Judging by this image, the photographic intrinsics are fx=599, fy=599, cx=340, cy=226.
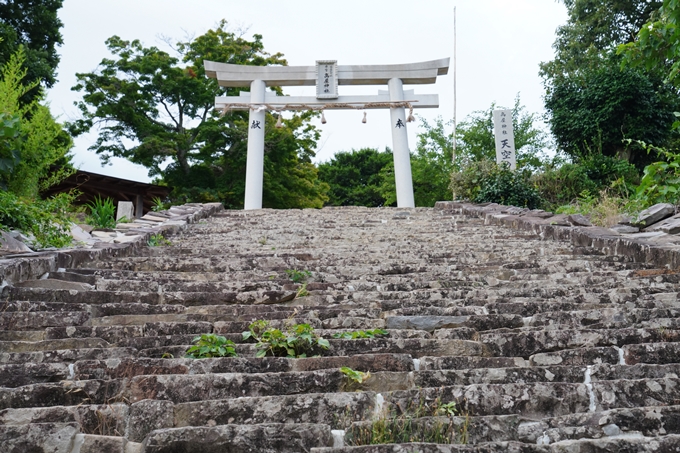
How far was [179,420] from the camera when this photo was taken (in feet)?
8.42

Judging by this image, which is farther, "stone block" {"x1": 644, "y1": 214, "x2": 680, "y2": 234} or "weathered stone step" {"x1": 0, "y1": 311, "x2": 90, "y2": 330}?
"stone block" {"x1": 644, "y1": 214, "x2": 680, "y2": 234}

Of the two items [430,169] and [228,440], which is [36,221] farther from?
[430,169]

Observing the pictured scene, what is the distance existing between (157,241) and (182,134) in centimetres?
1396

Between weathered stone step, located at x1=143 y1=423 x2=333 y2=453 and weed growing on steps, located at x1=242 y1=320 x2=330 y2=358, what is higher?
weed growing on steps, located at x1=242 y1=320 x2=330 y2=358

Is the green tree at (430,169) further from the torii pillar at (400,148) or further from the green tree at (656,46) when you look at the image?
the green tree at (656,46)

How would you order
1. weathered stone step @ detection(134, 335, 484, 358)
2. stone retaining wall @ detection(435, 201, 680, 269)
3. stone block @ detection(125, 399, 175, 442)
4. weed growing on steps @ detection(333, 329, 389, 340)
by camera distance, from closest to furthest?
1. stone block @ detection(125, 399, 175, 442)
2. weathered stone step @ detection(134, 335, 484, 358)
3. weed growing on steps @ detection(333, 329, 389, 340)
4. stone retaining wall @ detection(435, 201, 680, 269)

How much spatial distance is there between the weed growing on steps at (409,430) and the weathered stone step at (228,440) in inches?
7.3

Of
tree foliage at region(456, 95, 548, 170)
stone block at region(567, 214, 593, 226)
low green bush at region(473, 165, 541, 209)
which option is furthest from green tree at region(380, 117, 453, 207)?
stone block at region(567, 214, 593, 226)

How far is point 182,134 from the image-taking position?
68.0 feet

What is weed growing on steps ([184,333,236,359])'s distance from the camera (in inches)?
128

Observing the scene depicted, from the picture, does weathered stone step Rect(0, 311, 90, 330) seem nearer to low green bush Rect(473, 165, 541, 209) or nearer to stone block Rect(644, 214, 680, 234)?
stone block Rect(644, 214, 680, 234)

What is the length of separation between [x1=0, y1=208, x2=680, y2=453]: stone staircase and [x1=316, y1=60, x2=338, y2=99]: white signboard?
1038 cm

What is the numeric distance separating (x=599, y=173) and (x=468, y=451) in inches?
565

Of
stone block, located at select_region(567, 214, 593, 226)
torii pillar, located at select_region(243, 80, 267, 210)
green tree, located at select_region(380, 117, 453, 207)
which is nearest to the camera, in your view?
stone block, located at select_region(567, 214, 593, 226)
